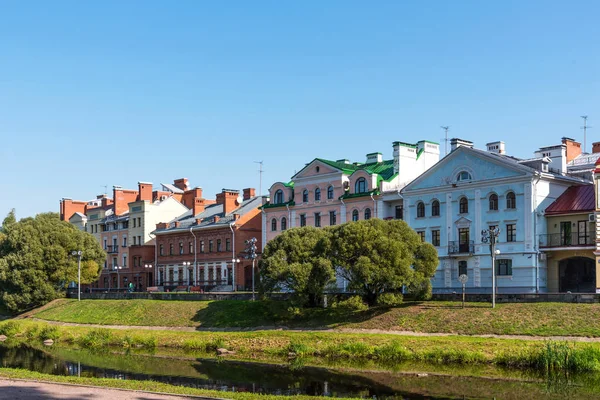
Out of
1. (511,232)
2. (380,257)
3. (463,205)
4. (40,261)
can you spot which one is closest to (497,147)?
(463,205)

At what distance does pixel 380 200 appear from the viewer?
64000 millimetres

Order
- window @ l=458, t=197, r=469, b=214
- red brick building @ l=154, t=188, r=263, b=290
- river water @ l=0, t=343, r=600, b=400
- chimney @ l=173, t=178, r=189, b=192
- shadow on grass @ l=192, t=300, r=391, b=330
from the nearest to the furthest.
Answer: river water @ l=0, t=343, r=600, b=400 < shadow on grass @ l=192, t=300, r=391, b=330 < window @ l=458, t=197, r=469, b=214 < red brick building @ l=154, t=188, r=263, b=290 < chimney @ l=173, t=178, r=189, b=192

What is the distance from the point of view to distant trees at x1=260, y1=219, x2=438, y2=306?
48.3 meters

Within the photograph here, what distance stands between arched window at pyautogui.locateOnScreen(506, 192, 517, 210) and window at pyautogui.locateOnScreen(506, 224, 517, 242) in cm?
126

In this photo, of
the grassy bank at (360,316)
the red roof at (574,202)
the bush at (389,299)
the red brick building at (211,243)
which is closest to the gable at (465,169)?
the red roof at (574,202)

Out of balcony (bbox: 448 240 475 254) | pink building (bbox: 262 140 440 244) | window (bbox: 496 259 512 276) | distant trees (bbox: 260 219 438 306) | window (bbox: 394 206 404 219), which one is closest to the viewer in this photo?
distant trees (bbox: 260 219 438 306)

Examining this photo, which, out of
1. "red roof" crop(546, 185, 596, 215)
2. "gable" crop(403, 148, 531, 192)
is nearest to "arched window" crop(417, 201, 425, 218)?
"gable" crop(403, 148, 531, 192)

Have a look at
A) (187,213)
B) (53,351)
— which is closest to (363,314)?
(53,351)

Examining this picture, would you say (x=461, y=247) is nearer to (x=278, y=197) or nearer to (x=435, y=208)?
(x=435, y=208)

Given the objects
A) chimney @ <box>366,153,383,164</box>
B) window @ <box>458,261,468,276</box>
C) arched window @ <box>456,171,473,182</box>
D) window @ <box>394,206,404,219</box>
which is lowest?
window @ <box>458,261,468,276</box>

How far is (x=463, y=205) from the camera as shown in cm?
5850

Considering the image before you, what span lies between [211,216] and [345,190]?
20383 millimetres

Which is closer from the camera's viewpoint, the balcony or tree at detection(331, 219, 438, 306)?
tree at detection(331, 219, 438, 306)

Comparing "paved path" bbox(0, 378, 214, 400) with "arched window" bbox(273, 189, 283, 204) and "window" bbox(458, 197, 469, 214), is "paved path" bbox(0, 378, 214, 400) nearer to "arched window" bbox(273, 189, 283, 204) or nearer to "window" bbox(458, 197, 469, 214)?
"window" bbox(458, 197, 469, 214)
